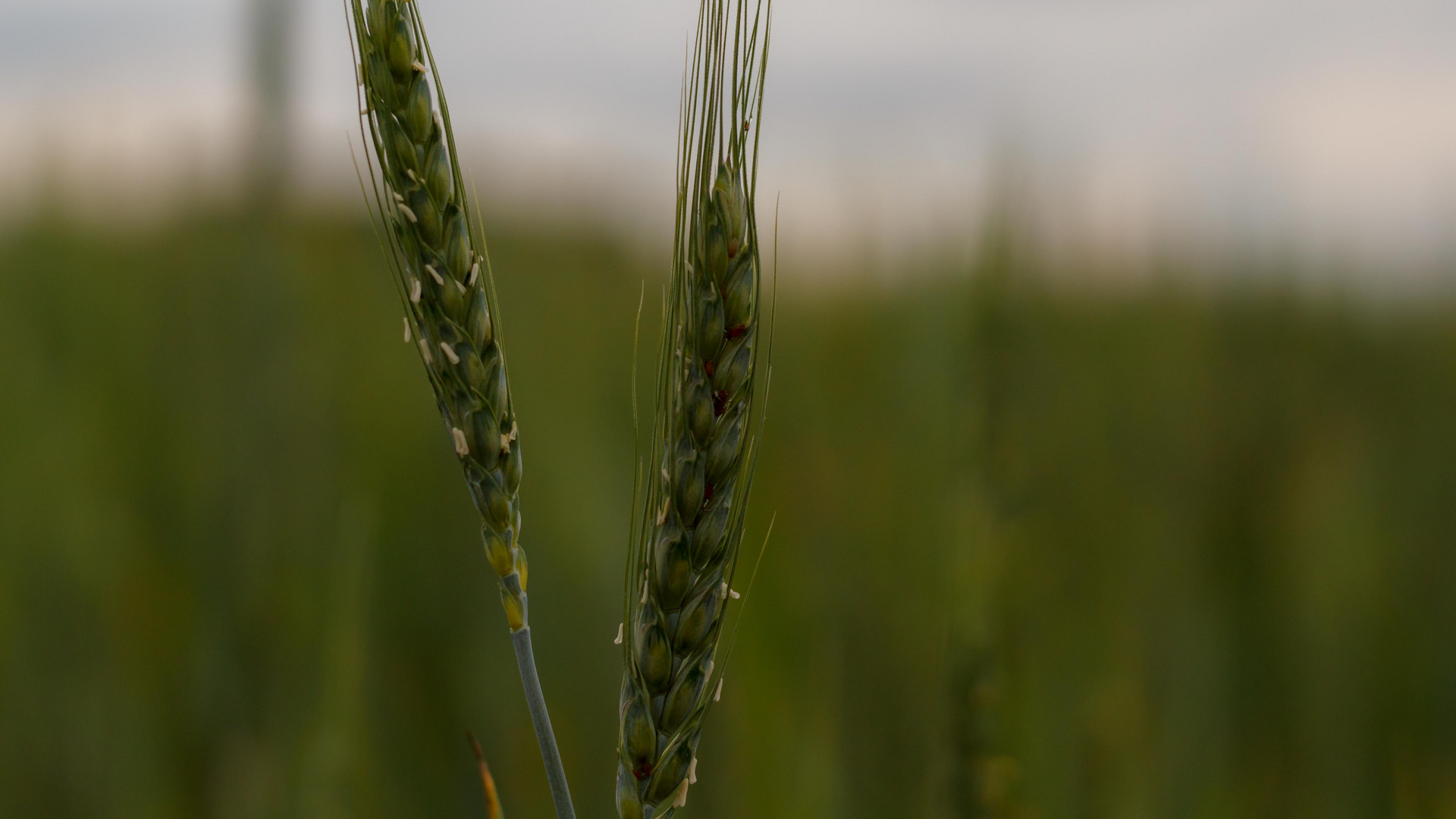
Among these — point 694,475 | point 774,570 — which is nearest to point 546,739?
point 694,475

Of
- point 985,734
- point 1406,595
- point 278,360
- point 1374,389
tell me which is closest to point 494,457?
point 985,734

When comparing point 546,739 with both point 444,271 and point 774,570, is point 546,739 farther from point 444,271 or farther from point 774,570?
point 774,570

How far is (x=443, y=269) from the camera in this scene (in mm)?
605

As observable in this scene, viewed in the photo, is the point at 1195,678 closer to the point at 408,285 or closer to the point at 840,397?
the point at 840,397

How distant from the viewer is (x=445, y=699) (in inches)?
93.3

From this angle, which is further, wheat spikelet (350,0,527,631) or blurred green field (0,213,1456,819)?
blurred green field (0,213,1456,819)

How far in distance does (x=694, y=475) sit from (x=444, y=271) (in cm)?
21

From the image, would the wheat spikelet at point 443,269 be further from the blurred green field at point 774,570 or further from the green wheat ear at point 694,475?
the blurred green field at point 774,570

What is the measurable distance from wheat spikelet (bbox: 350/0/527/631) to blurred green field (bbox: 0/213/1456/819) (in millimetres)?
369

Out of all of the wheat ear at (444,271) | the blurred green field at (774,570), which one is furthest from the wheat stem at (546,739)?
the blurred green field at (774,570)

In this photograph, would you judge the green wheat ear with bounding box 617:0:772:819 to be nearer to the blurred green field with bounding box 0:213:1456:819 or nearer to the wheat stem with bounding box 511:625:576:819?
the wheat stem with bounding box 511:625:576:819

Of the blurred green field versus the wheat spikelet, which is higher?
the wheat spikelet

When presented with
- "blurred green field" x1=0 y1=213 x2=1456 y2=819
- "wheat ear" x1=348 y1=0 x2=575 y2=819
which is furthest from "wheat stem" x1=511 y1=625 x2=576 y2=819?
"blurred green field" x1=0 y1=213 x2=1456 y2=819

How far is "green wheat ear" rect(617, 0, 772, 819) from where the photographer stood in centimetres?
61
